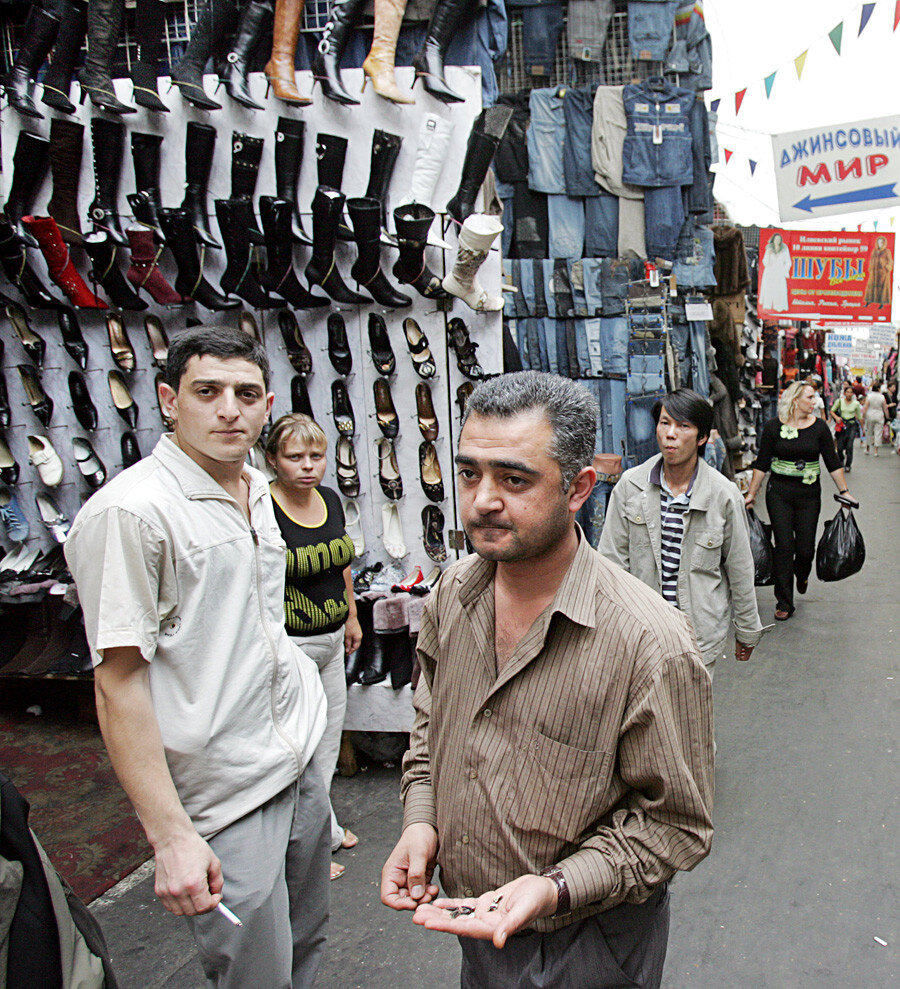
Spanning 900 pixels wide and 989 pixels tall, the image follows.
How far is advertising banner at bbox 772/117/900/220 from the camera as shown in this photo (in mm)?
7367

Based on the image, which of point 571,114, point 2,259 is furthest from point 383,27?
point 571,114

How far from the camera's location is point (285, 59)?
3.86 meters

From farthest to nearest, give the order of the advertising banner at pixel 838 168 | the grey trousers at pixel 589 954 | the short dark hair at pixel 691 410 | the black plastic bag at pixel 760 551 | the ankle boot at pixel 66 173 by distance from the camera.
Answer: the advertising banner at pixel 838 168 → the black plastic bag at pixel 760 551 → the ankle boot at pixel 66 173 → the short dark hair at pixel 691 410 → the grey trousers at pixel 589 954

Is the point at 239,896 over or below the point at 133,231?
below

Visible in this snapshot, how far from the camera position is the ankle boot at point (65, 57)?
3.84 m

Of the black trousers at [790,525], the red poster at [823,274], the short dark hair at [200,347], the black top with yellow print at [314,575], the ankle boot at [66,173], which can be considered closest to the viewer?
the short dark hair at [200,347]

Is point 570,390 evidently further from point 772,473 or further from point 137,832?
point 772,473

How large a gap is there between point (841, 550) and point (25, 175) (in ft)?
19.3

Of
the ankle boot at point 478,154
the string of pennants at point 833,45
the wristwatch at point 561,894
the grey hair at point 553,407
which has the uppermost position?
the string of pennants at point 833,45

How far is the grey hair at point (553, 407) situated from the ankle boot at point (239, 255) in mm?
2848

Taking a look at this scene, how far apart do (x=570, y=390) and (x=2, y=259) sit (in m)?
3.74

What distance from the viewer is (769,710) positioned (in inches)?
177

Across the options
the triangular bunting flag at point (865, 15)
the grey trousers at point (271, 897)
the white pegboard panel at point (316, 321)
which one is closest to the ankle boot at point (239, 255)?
the white pegboard panel at point (316, 321)

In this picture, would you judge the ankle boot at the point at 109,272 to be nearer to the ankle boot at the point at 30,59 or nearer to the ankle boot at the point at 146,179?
the ankle boot at the point at 146,179
